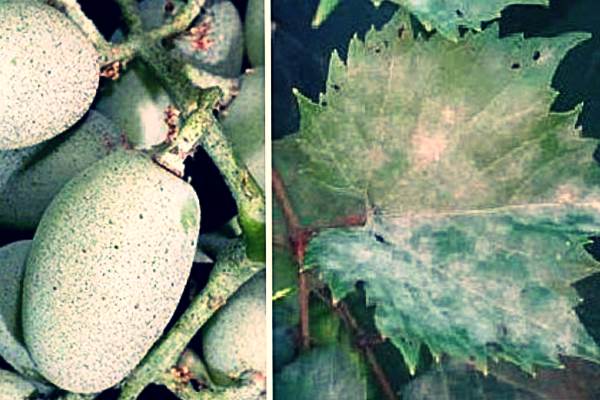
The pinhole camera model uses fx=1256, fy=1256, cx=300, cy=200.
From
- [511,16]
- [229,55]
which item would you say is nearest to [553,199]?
[511,16]

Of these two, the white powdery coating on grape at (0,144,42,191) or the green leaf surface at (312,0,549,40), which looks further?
the white powdery coating on grape at (0,144,42,191)

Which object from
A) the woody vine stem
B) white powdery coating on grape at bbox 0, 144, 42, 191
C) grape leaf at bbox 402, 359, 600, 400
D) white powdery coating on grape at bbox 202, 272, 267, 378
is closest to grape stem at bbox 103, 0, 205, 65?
the woody vine stem

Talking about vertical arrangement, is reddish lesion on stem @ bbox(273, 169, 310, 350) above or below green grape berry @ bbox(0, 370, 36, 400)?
above

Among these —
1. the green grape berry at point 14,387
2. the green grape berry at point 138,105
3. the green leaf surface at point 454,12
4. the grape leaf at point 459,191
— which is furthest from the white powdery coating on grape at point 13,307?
the green leaf surface at point 454,12

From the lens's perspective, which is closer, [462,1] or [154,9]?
[462,1]

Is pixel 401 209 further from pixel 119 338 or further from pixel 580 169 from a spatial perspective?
pixel 119 338

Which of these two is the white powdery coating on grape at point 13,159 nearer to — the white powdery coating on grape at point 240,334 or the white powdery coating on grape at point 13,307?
the white powdery coating on grape at point 13,307

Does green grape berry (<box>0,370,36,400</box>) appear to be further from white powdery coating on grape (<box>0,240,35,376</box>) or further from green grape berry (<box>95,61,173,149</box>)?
green grape berry (<box>95,61,173,149</box>)
